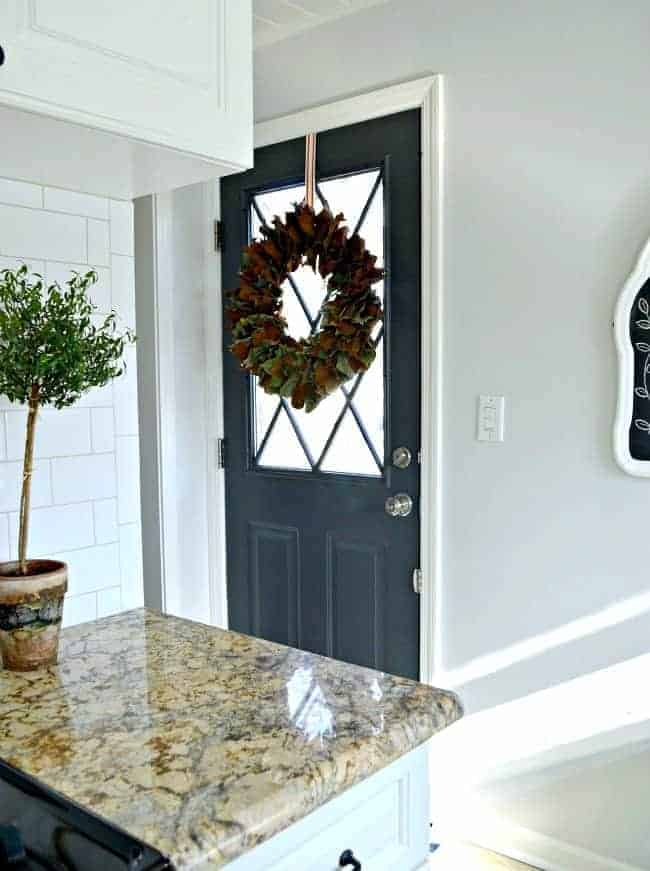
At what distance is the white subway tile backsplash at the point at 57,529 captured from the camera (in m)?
1.39

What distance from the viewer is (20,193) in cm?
135

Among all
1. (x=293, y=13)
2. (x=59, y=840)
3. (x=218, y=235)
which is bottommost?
(x=59, y=840)

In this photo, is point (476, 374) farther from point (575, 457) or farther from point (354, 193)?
point (354, 193)

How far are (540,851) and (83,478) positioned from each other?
158 cm

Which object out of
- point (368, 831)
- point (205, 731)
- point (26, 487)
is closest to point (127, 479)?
point (26, 487)

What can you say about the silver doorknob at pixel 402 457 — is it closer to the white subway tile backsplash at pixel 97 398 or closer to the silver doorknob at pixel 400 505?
the silver doorknob at pixel 400 505

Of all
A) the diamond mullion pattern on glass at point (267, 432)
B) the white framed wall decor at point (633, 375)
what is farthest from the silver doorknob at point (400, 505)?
the white framed wall decor at point (633, 375)

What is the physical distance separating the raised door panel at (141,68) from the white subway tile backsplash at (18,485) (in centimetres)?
60

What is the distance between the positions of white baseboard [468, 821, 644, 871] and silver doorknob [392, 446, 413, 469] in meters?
1.02

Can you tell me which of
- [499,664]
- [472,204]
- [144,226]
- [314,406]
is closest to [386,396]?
[314,406]

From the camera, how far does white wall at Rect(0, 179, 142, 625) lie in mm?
1353

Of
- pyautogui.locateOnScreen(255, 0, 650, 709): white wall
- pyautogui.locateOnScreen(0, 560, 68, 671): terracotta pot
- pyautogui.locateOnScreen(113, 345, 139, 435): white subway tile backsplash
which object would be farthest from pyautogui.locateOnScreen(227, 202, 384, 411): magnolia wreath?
pyautogui.locateOnScreen(0, 560, 68, 671): terracotta pot

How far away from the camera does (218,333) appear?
2.76 m

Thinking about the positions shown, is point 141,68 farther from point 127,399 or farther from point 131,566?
point 131,566
